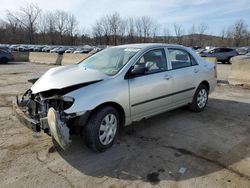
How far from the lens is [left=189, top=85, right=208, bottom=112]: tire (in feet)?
19.5

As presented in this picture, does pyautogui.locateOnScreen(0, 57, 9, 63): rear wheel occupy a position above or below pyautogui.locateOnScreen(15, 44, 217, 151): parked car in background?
above

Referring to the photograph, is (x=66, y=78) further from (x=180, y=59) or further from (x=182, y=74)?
(x=180, y=59)

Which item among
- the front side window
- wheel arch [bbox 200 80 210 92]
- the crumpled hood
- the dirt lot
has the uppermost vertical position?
the front side window

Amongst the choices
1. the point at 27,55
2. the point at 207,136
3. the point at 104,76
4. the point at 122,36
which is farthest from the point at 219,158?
the point at 122,36

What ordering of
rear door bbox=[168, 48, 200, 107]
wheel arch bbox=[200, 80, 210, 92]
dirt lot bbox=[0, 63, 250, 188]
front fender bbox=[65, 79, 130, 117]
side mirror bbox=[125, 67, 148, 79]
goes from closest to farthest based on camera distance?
dirt lot bbox=[0, 63, 250, 188] < front fender bbox=[65, 79, 130, 117] < side mirror bbox=[125, 67, 148, 79] < rear door bbox=[168, 48, 200, 107] < wheel arch bbox=[200, 80, 210, 92]

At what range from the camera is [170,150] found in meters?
4.06

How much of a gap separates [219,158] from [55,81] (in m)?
2.78

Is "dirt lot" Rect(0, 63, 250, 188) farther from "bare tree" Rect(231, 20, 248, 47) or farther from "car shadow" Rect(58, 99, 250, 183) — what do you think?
"bare tree" Rect(231, 20, 248, 47)

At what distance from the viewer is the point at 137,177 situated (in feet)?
10.8

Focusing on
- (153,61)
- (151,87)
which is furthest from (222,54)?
(151,87)

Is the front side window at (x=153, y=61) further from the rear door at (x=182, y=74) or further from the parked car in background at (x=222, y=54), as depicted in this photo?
the parked car in background at (x=222, y=54)

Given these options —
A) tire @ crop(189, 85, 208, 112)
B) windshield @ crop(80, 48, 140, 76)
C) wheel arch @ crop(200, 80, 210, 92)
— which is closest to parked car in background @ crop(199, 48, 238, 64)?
wheel arch @ crop(200, 80, 210, 92)

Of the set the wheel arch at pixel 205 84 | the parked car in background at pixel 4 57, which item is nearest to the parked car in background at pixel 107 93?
the wheel arch at pixel 205 84

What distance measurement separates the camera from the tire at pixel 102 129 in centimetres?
368
